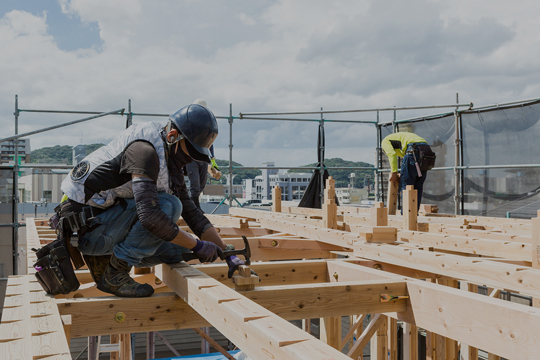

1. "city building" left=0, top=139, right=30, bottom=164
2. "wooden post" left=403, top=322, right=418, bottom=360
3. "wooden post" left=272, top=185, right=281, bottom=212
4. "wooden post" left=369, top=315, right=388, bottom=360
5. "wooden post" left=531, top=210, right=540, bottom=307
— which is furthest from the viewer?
"city building" left=0, top=139, right=30, bottom=164

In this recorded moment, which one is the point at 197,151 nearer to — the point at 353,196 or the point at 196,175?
the point at 196,175

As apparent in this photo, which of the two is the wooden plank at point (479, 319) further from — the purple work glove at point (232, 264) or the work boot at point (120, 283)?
the work boot at point (120, 283)

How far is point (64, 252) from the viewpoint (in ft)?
8.99

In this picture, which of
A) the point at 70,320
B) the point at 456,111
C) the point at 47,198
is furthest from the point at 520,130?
the point at 47,198

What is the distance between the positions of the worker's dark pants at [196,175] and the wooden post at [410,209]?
2.36m

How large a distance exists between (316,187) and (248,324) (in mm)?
10433

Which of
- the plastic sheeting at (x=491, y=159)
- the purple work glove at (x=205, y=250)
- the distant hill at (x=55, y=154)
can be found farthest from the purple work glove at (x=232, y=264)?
the distant hill at (x=55, y=154)

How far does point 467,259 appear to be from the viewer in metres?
3.20

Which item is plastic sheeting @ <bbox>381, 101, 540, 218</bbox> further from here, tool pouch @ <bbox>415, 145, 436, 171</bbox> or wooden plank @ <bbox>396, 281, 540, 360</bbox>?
wooden plank @ <bbox>396, 281, 540, 360</bbox>

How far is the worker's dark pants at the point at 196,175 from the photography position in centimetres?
581

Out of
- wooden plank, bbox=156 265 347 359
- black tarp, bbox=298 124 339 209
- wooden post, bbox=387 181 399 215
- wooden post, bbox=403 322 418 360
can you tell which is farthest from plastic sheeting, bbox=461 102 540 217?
wooden plank, bbox=156 265 347 359

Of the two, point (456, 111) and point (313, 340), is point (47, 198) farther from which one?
point (313, 340)

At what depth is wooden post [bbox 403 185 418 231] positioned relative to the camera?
5.01 metres

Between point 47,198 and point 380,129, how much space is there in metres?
8.68
